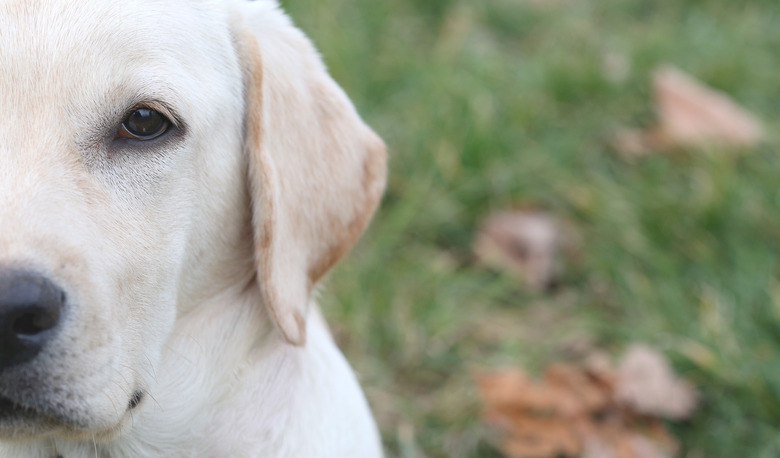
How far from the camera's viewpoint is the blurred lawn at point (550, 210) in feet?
11.8

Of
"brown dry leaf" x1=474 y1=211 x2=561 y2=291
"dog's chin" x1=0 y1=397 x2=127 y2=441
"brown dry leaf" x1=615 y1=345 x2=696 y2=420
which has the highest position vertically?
"dog's chin" x1=0 y1=397 x2=127 y2=441

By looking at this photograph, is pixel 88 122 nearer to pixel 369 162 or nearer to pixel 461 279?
pixel 369 162

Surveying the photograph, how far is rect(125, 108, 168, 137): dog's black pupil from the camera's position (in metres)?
2.22

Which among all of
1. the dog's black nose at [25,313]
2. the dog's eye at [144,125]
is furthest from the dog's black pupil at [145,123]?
the dog's black nose at [25,313]

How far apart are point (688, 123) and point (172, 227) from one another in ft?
12.2

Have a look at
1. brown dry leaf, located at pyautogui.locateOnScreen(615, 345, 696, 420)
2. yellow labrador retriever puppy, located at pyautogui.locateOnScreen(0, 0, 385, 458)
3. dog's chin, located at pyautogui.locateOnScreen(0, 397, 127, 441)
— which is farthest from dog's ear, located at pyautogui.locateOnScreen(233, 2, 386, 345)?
brown dry leaf, located at pyautogui.locateOnScreen(615, 345, 696, 420)

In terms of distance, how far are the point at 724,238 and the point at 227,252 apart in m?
2.71

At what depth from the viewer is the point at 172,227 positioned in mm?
2289

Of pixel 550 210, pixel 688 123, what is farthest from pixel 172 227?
pixel 688 123

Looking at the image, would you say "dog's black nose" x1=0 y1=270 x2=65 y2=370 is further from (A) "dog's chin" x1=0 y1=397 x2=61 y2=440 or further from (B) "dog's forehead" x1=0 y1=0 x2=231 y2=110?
(B) "dog's forehead" x1=0 y1=0 x2=231 y2=110

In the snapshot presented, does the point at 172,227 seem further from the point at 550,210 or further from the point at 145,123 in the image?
the point at 550,210

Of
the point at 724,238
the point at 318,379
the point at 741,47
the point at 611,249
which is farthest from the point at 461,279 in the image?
the point at 741,47

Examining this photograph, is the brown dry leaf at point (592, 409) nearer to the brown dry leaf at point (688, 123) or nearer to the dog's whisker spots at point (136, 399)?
the dog's whisker spots at point (136, 399)

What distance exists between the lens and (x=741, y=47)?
583 cm
